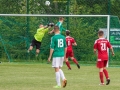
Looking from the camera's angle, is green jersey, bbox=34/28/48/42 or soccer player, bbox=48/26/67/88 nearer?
soccer player, bbox=48/26/67/88

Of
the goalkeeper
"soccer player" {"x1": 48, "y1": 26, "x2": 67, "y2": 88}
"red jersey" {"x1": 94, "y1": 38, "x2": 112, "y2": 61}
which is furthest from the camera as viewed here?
the goalkeeper

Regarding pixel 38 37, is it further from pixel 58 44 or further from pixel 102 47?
pixel 58 44

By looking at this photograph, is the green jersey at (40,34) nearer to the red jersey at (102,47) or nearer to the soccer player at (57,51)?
the red jersey at (102,47)

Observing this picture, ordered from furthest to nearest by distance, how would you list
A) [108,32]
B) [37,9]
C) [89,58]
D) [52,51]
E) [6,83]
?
[37,9] < [89,58] < [108,32] < [6,83] < [52,51]

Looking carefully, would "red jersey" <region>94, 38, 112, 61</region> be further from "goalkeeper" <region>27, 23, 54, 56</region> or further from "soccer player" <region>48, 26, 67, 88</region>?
"goalkeeper" <region>27, 23, 54, 56</region>

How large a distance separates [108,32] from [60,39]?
13.4 meters

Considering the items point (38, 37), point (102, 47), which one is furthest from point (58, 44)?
point (38, 37)

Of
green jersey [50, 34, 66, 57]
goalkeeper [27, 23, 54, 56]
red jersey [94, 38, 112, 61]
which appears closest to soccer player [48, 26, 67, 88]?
green jersey [50, 34, 66, 57]

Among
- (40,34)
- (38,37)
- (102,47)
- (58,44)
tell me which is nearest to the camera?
(58,44)

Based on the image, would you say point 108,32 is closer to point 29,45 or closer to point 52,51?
point 29,45

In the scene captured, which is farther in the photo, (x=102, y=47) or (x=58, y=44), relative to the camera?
(x=102, y=47)

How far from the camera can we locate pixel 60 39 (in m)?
16.9

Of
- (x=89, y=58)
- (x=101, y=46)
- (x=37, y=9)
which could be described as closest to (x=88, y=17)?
(x=89, y=58)

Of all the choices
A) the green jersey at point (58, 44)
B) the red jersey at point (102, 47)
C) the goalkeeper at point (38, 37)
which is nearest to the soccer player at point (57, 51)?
the green jersey at point (58, 44)
